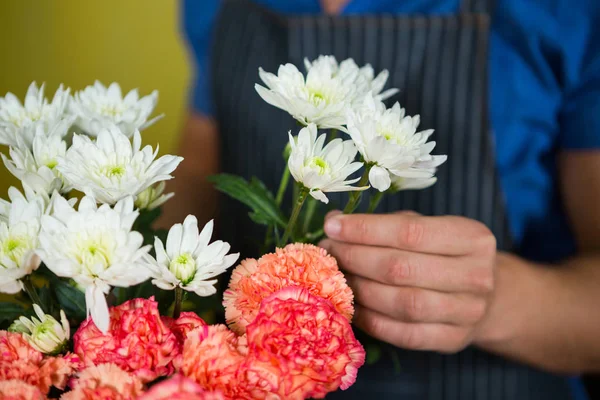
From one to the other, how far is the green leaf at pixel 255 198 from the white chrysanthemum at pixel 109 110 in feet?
0.17

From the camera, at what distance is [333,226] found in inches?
11.3

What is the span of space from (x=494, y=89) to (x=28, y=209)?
1.43 ft

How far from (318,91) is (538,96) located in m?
0.33

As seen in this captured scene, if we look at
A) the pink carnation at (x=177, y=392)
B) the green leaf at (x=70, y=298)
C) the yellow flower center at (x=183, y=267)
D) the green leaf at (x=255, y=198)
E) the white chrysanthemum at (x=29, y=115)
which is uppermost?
the white chrysanthemum at (x=29, y=115)

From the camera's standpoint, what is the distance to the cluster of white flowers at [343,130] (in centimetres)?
23

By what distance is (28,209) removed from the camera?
0.72ft

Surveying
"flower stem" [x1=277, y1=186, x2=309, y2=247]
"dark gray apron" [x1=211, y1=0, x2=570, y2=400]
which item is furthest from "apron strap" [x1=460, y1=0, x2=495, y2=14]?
"flower stem" [x1=277, y1=186, x2=309, y2=247]

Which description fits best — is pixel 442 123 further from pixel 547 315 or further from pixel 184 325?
pixel 184 325

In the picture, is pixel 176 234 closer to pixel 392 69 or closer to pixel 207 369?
pixel 207 369

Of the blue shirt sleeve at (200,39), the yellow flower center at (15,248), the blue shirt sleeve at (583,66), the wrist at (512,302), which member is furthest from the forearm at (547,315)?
the blue shirt sleeve at (200,39)

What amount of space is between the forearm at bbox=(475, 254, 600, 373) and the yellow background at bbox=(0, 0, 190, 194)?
0.31 metres

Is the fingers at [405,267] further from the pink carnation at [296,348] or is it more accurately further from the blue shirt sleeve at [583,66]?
the blue shirt sleeve at [583,66]

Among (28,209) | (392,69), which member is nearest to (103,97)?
(28,209)

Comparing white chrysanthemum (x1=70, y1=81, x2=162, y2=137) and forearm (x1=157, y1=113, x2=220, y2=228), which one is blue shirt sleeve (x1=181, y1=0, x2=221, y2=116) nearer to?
forearm (x1=157, y1=113, x2=220, y2=228)
